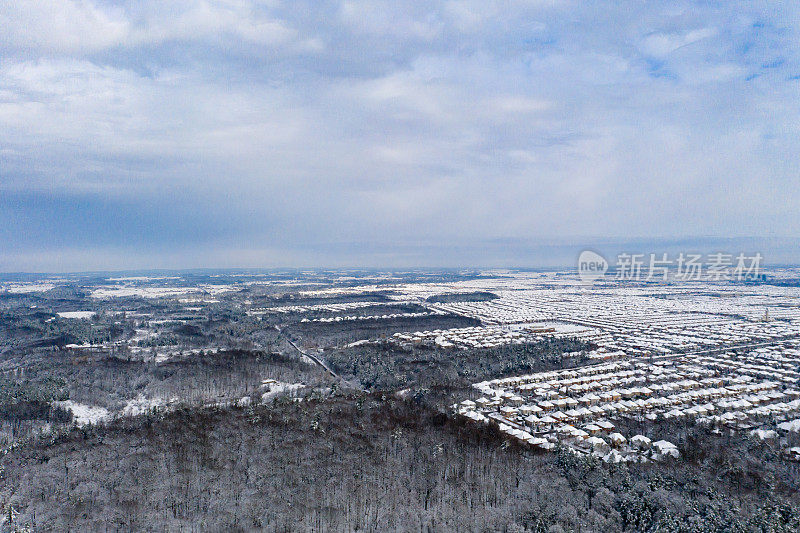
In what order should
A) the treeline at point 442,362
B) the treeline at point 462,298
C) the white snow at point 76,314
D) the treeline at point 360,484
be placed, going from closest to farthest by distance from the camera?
the treeline at point 360,484, the treeline at point 442,362, the white snow at point 76,314, the treeline at point 462,298

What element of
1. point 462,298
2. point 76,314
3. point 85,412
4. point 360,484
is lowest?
point 76,314

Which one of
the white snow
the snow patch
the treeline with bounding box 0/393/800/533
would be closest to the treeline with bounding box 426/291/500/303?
the white snow

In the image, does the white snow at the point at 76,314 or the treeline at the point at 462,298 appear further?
the treeline at the point at 462,298

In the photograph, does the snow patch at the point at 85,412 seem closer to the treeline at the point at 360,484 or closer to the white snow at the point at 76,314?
the treeline at the point at 360,484

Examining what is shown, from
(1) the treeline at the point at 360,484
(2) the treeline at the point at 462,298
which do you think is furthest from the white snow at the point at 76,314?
(1) the treeline at the point at 360,484

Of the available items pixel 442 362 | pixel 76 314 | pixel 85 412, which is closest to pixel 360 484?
pixel 85 412

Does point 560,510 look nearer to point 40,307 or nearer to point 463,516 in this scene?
point 463,516

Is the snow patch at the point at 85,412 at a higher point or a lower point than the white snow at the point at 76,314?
higher

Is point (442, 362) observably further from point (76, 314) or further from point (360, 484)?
point (76, 314)
